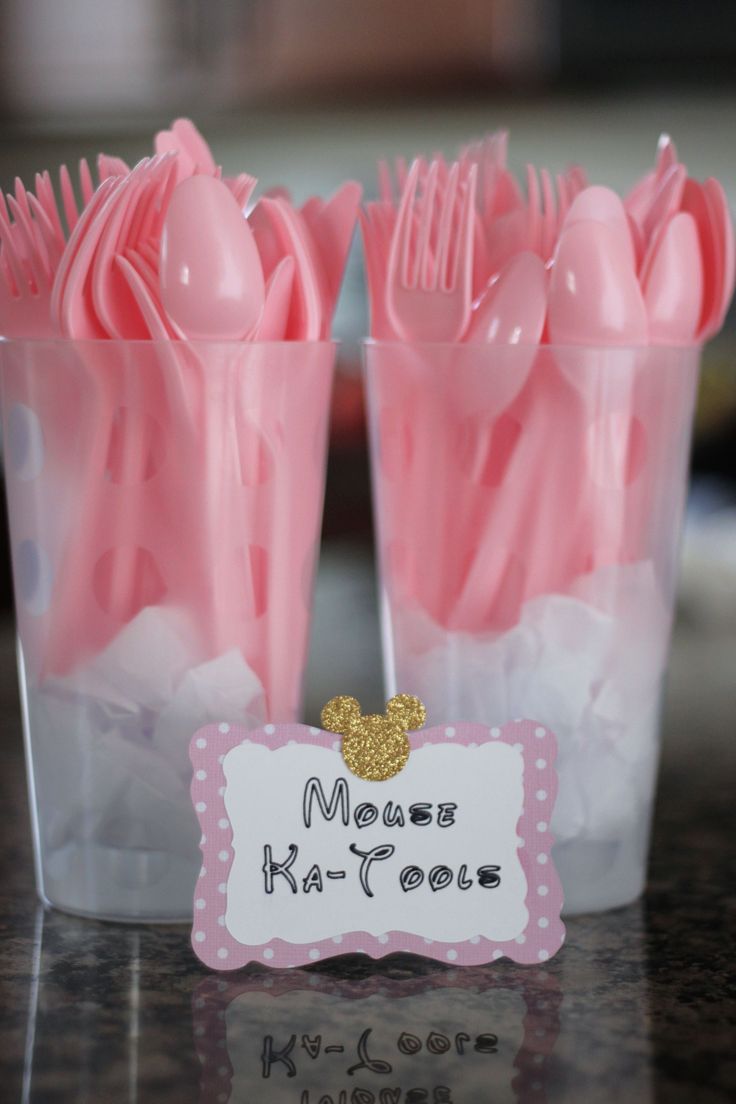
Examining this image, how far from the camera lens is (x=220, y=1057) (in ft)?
1.07

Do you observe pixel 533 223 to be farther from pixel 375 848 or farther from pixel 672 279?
pixel 375 848

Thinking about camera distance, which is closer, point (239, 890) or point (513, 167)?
point (239, 890)

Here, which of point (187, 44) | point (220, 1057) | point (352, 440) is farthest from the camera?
point (352, 440)

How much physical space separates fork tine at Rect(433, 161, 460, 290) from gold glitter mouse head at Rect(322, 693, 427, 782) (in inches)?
5.4

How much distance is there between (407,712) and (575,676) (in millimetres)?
70

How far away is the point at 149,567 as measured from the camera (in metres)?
0.40

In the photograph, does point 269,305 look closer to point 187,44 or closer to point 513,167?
point 187,44

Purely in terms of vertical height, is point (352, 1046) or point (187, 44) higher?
point (187, 44)

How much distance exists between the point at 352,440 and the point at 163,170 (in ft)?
5.42

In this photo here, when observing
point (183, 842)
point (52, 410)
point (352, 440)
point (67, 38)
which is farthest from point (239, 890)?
point (67, 38)

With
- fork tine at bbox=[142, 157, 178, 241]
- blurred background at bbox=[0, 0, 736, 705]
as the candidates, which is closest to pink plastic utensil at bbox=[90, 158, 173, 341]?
fork tine at bbox=[142, 157, 178, 241]

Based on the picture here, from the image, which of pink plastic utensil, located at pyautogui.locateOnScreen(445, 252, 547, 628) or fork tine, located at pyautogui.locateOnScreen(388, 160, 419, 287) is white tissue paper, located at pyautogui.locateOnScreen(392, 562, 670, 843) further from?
fork tine, located at pyautogui.locateOnScreen(388, 160, 419, 287)

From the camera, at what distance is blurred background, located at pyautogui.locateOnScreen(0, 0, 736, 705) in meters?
1.67

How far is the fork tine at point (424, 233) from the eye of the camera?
1.35 ft
